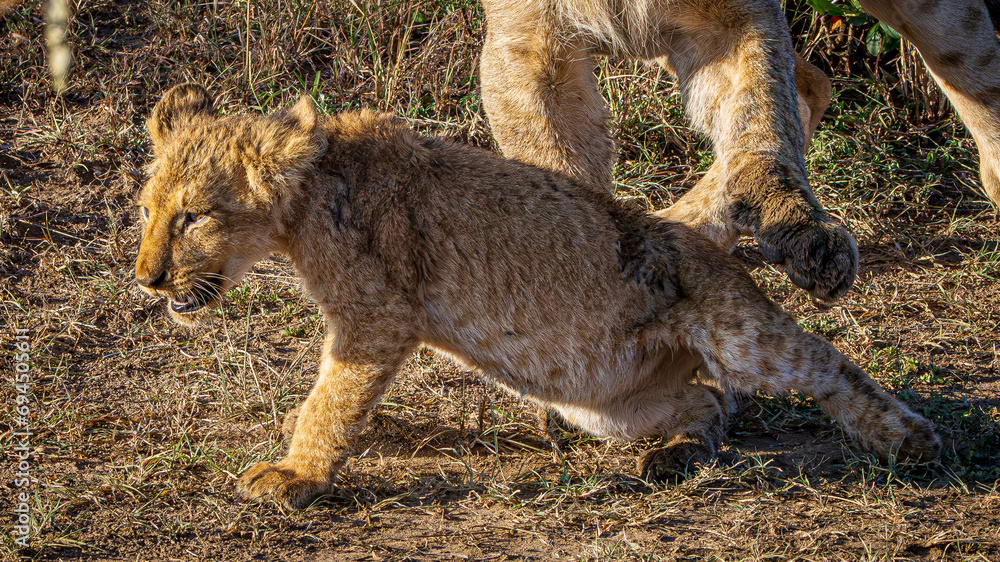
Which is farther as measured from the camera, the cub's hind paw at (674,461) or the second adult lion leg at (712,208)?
the second adult lion leg at (712,208)

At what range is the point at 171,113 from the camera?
11.5 ft

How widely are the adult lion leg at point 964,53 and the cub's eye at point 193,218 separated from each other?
3.11 meters

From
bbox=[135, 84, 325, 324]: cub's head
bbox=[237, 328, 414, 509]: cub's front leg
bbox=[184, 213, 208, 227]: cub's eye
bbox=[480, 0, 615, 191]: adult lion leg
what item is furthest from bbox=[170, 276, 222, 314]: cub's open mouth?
bbox=[480, 0, 615, 191]: adult lion leg

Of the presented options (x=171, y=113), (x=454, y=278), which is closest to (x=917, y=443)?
(x=454, y=278)

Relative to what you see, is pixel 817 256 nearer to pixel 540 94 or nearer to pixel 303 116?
pixel 540 94

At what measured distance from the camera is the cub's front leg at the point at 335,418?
10.4 ft

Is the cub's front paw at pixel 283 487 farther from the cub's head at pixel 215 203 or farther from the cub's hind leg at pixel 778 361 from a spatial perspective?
the cub's hind leg at pixel 778 361

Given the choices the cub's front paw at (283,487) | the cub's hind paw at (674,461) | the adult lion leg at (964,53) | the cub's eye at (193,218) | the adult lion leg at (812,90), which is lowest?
the cub's front paw at (283,487)

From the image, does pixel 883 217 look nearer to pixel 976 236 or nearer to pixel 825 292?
pixel 976 236

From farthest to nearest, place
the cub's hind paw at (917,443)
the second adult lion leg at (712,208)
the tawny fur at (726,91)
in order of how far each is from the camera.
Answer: the second adult lion leg at (712,208), the tawny fur at (726,91), the cub's hind paw at (917,443)

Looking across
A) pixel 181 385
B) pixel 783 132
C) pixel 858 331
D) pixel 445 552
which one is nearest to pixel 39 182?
pixel 181 385

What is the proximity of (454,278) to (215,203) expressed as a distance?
0.80 meters

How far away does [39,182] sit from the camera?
512 centimetres

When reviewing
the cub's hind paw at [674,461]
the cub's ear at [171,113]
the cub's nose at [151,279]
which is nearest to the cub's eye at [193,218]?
the cub's nose at [151,279]
